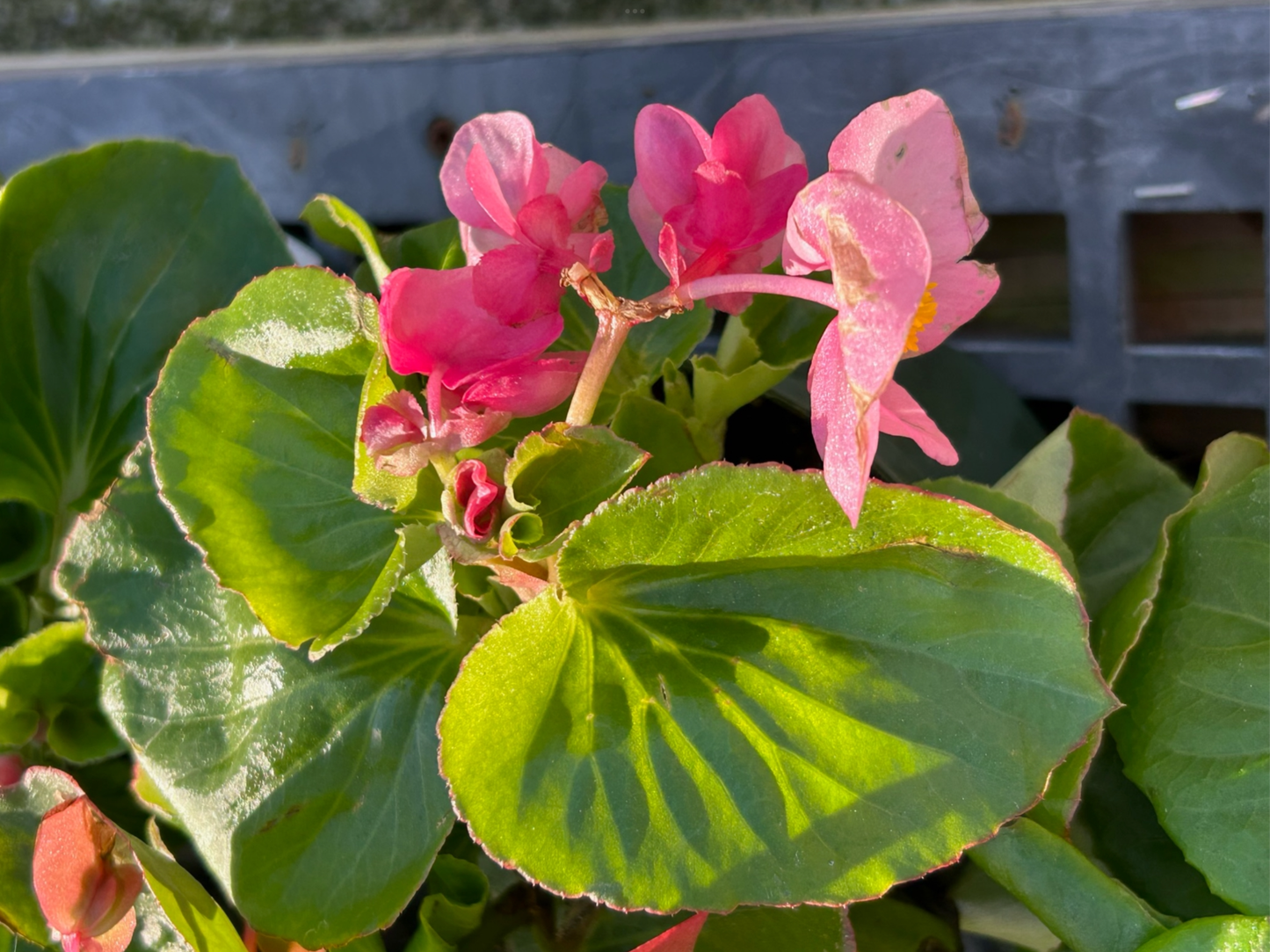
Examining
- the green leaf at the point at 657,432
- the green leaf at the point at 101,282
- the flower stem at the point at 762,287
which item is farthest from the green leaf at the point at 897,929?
the green leaf at the point at 101,282

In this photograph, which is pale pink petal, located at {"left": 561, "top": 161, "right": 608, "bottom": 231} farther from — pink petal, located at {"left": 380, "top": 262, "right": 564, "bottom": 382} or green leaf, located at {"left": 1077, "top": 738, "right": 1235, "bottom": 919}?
green leaf, located at {"left": 1077, "top": 738, "right": 1235, "bottom": 919}

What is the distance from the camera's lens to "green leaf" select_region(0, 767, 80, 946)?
1.50 ft

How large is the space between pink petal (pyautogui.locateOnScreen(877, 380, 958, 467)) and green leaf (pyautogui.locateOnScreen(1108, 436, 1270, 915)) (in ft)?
0.62

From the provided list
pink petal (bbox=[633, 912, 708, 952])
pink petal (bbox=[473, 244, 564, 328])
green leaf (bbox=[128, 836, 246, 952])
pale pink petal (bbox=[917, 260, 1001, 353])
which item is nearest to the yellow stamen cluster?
pale pink petal (bbox=[917, 260, 1001, 353])

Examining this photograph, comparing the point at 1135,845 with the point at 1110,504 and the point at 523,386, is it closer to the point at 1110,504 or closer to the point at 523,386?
the point at 1110,504

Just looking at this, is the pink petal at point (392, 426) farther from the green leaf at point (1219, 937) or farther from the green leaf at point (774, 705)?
the green leaf at point (1219, 937)

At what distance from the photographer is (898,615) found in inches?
14.0

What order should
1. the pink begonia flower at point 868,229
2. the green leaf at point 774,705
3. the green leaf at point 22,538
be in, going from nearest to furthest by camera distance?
1. the pink begonia flower at point 868,229
2. the green leaf at point 774,705
3. the green leaf at point 22,538

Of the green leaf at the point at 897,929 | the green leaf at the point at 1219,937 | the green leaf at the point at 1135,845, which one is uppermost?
the green leaf at the point at 1219,937

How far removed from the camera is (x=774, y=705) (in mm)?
366

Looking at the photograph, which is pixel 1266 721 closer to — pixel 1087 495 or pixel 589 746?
pixel 1087 495

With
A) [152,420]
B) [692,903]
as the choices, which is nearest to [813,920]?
[692,903]

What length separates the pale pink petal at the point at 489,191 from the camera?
0.29 metres

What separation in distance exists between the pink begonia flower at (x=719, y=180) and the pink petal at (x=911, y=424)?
0.06m
